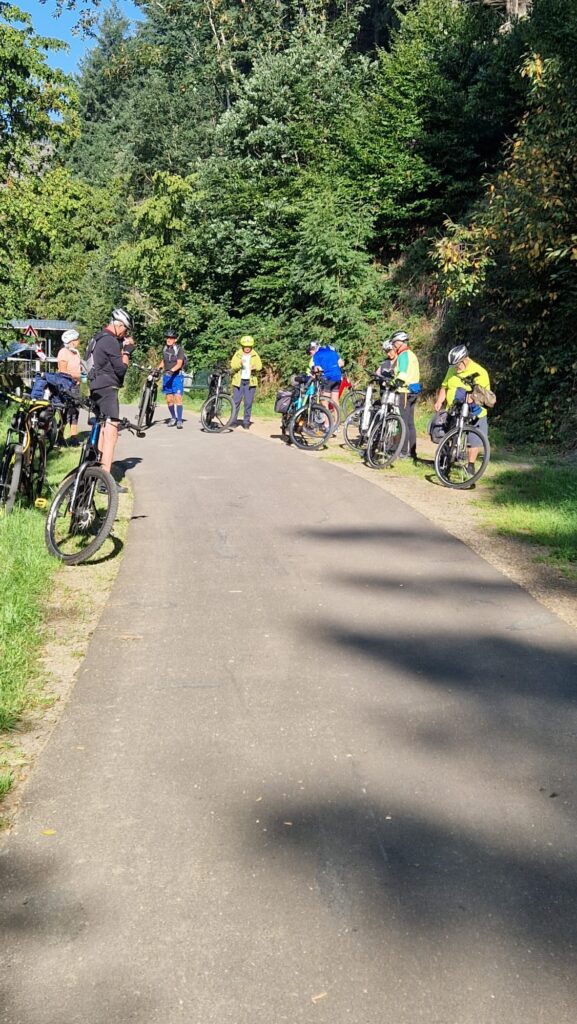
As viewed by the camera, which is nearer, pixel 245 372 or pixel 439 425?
pixel 439 425

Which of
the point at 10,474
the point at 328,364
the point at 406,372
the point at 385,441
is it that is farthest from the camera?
the point at 328,364

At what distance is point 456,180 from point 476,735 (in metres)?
25.3

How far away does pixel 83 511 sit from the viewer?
7770mm

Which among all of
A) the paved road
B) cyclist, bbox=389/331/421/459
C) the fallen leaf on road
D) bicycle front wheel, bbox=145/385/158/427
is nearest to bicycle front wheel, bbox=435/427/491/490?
cyclist, bbox=389/331/421/459

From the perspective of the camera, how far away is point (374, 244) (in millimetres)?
28938

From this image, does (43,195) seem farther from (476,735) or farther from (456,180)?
(476,735)

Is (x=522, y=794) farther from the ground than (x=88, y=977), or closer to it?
farther from the ground

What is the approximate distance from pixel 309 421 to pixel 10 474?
8.14 meters

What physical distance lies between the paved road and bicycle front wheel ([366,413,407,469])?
6.78m

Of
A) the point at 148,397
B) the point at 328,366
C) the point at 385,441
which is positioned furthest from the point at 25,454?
the point at 148,397

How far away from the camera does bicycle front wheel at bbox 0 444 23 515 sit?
8695 mm

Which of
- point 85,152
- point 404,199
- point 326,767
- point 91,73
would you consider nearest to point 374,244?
point 404,199

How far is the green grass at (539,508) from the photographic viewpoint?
8891 millimetres

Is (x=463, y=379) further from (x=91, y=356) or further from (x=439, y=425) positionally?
(x=91, y=356)
